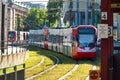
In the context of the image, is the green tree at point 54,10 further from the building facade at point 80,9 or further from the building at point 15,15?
the building facade at point 80,9

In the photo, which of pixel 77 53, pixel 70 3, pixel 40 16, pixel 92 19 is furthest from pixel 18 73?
pixel 40 16

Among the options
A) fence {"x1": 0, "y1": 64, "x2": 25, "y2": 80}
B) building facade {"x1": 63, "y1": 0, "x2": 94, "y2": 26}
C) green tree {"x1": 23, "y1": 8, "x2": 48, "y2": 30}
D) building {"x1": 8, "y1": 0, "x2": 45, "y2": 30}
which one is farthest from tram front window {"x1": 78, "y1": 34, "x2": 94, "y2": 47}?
building {"x1": 8, "y1": 0, "x2": 45, "y2": 30}

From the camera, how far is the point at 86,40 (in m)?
38.5

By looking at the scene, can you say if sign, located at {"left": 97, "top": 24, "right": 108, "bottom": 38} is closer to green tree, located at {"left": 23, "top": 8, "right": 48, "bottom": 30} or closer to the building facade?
the building facade

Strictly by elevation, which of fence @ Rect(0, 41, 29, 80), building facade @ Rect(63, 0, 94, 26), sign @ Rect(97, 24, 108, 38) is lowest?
fence @ Rect(0, 41, 29, 80)

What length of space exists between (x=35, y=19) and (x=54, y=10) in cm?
2442

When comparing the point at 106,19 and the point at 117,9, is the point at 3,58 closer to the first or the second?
the point at 117,9

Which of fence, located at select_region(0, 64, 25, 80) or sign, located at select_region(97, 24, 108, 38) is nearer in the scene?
sign, located at select_region(97, 24, 108, 38)

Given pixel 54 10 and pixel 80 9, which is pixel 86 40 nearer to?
pixel 80 9

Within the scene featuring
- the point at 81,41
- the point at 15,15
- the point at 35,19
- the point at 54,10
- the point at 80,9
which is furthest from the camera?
the point at 15,15

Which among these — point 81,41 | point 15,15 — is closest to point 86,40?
point 81,41

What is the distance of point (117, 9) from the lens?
17609mm

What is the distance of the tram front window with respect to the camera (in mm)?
38019

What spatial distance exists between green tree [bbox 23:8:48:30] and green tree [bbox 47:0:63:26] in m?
18.4
